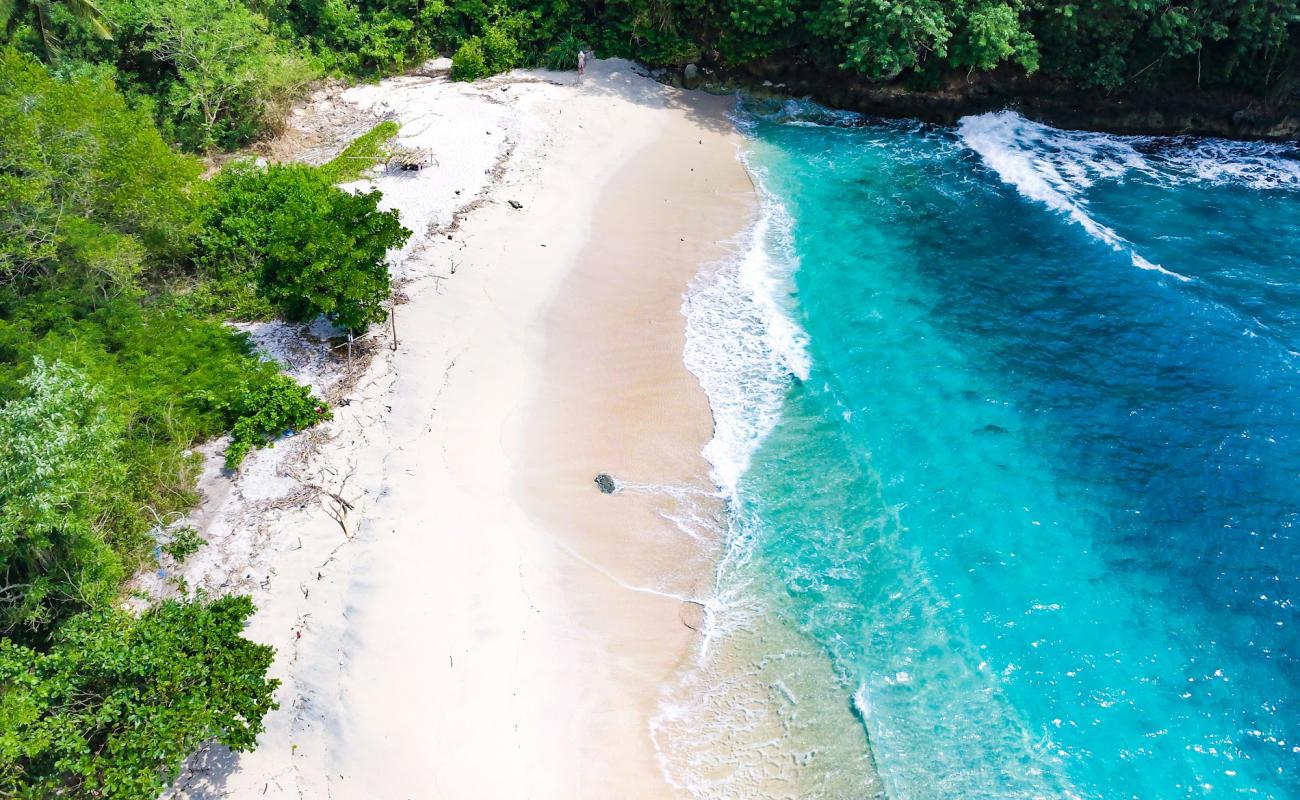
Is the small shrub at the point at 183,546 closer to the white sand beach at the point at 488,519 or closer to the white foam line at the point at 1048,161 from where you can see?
Result: the white sand beach at the point at 488,519

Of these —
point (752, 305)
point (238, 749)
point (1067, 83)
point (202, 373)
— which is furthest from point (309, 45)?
point (1067, 83)

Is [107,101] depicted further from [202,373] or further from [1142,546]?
[1142,546]

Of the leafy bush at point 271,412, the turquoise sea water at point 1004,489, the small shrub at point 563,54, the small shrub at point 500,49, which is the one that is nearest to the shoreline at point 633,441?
the turquoise sea water at point 1004,489

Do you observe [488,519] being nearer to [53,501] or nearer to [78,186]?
[53,501]

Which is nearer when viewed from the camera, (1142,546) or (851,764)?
(851,764)

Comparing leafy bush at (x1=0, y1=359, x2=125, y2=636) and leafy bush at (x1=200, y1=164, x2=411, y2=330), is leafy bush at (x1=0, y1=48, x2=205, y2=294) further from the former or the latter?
leafy bush at (x1=0, y1=359, x2=125, y2=636)

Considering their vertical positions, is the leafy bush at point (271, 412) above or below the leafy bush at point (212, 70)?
below
